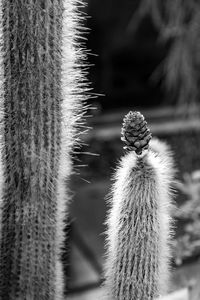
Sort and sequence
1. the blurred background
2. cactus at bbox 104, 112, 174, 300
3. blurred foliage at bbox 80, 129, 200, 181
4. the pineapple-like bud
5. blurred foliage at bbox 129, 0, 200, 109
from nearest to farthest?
the pineapple-like bud < cactus at bbox 104, 112, 174, 300 < blurred foliage at bbox 129, 0, 200, 109 < the blurred background < blurred foliage at bbox 80, 129, 200, 181

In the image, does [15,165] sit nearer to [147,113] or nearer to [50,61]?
[50,61]

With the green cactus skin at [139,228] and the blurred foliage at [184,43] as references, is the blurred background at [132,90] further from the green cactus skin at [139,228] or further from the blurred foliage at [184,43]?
the green cactus skin at [139,228]

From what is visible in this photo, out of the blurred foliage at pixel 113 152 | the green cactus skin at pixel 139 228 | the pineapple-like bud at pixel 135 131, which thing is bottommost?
the blurred foliage at pixel 113 152

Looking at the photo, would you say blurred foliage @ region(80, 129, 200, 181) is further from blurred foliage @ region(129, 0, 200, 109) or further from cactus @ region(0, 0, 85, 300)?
cactus @ region(0, 0, 85, 300)

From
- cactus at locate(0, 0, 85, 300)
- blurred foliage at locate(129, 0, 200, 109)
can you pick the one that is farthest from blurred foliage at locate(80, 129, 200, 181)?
cactus at locate(0, 0, 85, 300)

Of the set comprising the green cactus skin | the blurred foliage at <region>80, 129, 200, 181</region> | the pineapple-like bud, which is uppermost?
the pineapple-like bud

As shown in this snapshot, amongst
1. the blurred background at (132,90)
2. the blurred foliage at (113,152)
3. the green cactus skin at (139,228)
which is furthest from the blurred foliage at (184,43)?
the green cactus skin at (139,228)
